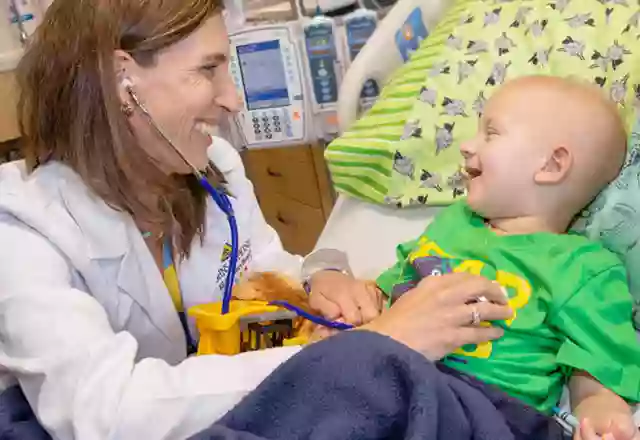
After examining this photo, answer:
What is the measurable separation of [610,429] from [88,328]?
67 centimetres

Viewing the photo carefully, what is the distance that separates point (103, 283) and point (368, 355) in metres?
0.51

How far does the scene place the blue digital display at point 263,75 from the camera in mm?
2633

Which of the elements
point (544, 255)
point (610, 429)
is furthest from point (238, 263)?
point (610, 429)

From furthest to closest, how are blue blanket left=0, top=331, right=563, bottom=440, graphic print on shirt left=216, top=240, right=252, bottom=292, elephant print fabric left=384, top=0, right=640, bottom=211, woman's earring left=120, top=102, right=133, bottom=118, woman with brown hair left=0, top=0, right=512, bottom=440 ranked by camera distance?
elephant print fabric left=384, top=0, right=640, bottom=211 → graphic print on shirt left=216, top=240, right=252, bottom=292 → woman's earring left=120, top=102, right=133, bottom=118 → woman with brown hair left=0, top=0, right=512, bottom=440 → blue blanket left=0, top=331, right=563, bottom=440

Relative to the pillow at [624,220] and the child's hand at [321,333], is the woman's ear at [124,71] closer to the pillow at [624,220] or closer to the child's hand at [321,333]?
the child's hand at [321,333]

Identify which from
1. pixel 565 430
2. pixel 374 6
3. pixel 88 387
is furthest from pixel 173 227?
pixel 374 6

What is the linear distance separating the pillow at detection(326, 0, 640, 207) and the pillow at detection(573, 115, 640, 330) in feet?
1.12

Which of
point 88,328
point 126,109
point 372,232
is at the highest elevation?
point 126,109

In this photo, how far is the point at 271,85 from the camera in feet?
8.73

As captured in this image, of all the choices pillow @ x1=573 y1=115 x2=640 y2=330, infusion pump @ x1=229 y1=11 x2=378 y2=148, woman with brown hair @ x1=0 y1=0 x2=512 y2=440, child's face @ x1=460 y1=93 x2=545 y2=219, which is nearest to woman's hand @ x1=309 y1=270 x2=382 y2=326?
woman with brown hair @ x1=0 y1=0 x2=512 y2=440

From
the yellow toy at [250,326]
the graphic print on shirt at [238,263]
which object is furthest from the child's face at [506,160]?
the graphic print on shirt at [238,263]

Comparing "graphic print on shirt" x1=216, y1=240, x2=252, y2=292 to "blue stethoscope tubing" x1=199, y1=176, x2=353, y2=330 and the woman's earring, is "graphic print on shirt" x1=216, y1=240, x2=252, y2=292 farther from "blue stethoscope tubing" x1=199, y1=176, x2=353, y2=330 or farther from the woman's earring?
the woman's earring

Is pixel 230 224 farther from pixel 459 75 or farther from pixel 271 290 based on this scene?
pixel 459 75

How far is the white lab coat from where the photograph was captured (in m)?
1.06
